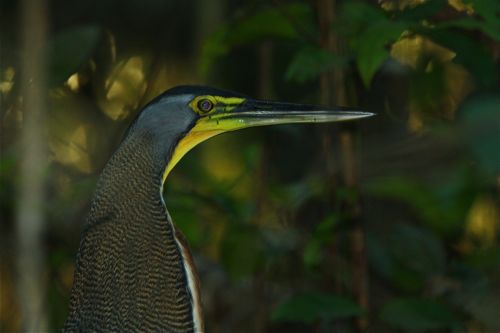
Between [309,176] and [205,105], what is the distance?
171 centimetres

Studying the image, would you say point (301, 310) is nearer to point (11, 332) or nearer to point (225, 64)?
point (11, 332)

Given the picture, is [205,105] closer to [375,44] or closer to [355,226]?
[375,44]

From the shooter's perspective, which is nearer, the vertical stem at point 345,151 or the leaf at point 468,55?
the leaf at point 468,55

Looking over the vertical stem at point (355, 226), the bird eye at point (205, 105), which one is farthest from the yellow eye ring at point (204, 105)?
the vertical stem at point (355, 226)

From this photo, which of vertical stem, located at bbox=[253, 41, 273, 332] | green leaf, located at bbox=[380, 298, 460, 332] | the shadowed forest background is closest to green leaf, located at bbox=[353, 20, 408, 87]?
the shadowed forest background

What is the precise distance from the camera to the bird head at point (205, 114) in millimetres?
2945

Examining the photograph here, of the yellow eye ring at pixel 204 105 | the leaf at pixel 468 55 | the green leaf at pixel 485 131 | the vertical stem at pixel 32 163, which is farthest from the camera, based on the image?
the vertical stem at pixel 32 163

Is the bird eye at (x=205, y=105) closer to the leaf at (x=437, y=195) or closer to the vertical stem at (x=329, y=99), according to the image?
the vertical stem at (x=329, y=99)

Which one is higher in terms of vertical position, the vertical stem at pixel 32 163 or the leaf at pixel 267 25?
the leaf at pixel 267 25

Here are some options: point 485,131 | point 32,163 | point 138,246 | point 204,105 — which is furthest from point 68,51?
point 485,131

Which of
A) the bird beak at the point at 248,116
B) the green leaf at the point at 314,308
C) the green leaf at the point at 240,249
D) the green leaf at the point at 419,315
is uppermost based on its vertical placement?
the bird beak at the point at 248,116

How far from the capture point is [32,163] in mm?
3619

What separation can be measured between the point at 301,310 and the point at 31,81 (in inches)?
44.3

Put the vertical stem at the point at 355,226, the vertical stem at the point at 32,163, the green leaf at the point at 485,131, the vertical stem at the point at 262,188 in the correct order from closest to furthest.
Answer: the green leaf at the point at 485,131 → the vertical stem at the point at 32,163 → the vertical stem at the point at 355,226 → the vertical stem at the point at 262,188
